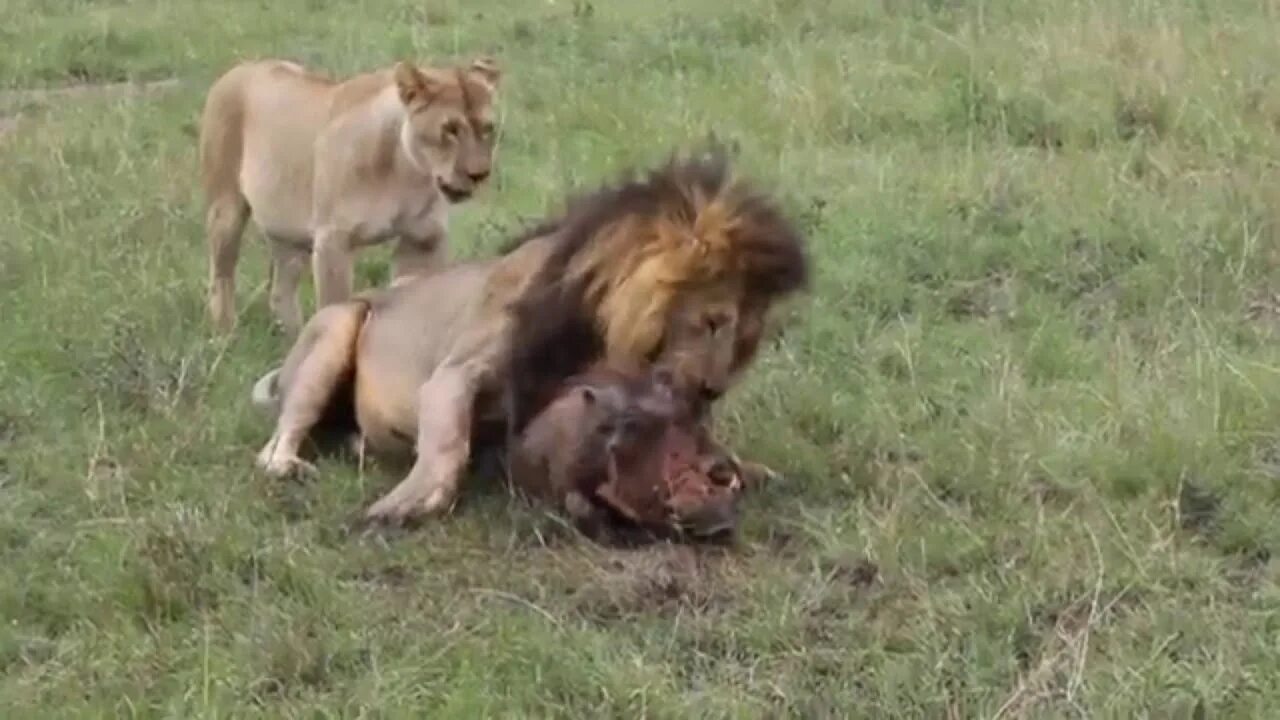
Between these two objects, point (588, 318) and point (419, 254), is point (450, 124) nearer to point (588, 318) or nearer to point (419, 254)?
point (419, 254)

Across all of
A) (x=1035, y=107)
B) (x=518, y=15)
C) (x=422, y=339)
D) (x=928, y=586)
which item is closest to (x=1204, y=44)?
(x=1035, y=107)

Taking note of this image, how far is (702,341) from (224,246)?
8.74 ft

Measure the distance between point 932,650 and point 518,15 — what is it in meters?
8.13

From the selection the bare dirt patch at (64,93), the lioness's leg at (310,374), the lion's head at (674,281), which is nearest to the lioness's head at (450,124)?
the lioness's leg at (310,374)

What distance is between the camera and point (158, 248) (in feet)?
25.3

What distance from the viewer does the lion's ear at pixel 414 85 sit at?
6.54 metres

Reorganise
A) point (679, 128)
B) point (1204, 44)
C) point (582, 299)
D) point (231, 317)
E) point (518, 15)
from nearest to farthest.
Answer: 1. point (582, 299)
2. point (231, 317)
3. point (679, 128)
4. point (1204, 44)
5. point (518, 15)

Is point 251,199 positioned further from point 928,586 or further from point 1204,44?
point 1204,44

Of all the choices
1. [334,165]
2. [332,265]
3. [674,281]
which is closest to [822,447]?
[674,281]

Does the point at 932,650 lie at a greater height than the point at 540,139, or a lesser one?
greater

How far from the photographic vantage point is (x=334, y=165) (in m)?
6.95

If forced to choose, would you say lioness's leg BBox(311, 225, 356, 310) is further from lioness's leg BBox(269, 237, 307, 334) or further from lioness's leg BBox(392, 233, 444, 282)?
lioness's leg BBox(269, 237, 307, 334)

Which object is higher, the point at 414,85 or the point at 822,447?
the point at 414,85

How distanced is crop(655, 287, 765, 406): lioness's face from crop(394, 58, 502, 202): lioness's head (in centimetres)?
142
